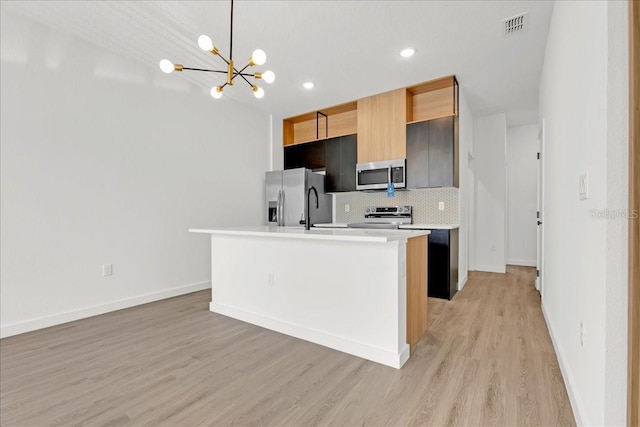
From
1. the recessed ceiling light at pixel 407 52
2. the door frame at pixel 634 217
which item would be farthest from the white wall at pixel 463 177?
the door frame at pixel 634 217

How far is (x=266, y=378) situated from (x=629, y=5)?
2.44 meters

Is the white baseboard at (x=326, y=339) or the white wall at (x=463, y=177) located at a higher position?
the white wall at (x=463, y=177)

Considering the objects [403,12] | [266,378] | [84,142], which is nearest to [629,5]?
[403,12]

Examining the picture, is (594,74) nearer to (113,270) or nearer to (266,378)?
(266,378)

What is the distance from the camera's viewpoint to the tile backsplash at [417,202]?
4.32 m

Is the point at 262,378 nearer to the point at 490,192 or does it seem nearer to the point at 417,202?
the point at 417,202

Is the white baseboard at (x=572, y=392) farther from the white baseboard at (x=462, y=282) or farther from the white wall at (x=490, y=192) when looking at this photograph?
the white wall at (x=490, y=192)

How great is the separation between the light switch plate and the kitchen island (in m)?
0.97

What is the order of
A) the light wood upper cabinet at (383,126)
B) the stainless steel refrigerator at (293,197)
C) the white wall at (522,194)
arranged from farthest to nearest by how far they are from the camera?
the white wall at (522,194) → the stainless steel refrigerator at (293,197) → the light wood upper cabinet at (383,126)

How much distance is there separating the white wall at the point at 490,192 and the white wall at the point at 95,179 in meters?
4.32

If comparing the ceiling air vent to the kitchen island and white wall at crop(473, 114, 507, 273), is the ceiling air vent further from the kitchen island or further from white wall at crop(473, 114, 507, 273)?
white wall at crop(473, 114, 507, 273)

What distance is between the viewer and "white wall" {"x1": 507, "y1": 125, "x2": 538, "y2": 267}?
228 inches

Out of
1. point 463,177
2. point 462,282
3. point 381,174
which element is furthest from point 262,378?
point 463,177

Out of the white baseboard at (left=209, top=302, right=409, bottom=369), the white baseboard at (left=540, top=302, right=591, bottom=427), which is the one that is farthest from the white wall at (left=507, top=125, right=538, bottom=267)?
the white baseboard at (left=209, top=302, right=409, bottom=369)
